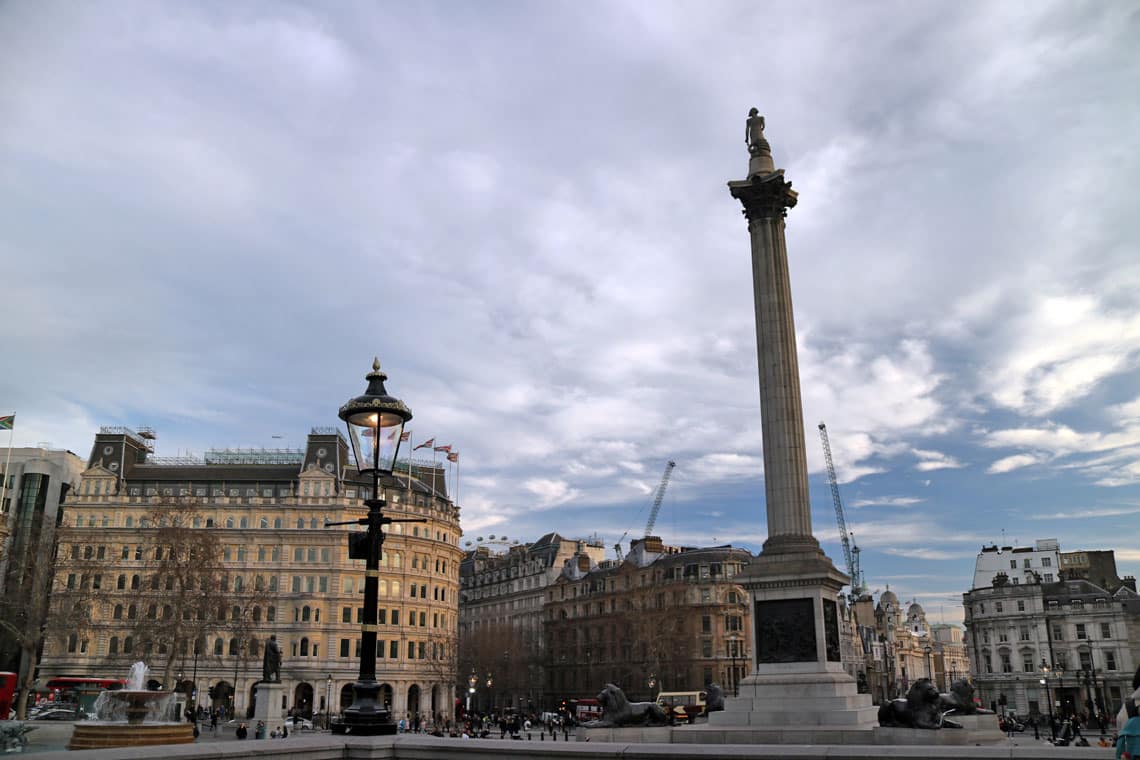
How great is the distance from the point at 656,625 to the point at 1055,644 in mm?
40348

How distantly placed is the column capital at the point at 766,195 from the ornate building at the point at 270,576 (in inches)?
1920

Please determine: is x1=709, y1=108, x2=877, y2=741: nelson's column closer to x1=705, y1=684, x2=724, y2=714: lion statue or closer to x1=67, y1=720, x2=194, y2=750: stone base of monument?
x1=705, y1=684, x2=724, y2=714: lion statue

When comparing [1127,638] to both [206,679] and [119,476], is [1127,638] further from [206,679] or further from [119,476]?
[119,476]

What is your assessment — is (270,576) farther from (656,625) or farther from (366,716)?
Answer: (366,716)

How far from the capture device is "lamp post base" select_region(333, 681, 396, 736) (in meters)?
11.9

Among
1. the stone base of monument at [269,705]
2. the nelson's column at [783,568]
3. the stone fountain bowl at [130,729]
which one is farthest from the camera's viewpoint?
the stone base of monument at [269,705]

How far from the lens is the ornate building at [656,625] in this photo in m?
88.1

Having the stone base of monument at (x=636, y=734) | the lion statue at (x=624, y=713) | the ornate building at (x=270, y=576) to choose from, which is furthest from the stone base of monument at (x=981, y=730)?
the ornate building at (x=270, y=576)

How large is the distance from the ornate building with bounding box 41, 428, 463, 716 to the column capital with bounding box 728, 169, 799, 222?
48.8 m

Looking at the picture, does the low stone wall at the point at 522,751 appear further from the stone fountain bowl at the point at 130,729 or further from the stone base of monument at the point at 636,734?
the stone base of monument at the point at 636,734

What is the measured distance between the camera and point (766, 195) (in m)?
38.4

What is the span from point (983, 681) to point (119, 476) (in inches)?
3552

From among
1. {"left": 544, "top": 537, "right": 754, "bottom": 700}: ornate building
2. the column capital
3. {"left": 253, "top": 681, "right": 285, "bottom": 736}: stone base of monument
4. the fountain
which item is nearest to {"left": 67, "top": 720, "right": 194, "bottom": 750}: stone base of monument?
the fountain

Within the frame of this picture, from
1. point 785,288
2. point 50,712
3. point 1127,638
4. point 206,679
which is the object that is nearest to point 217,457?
point 206,679
